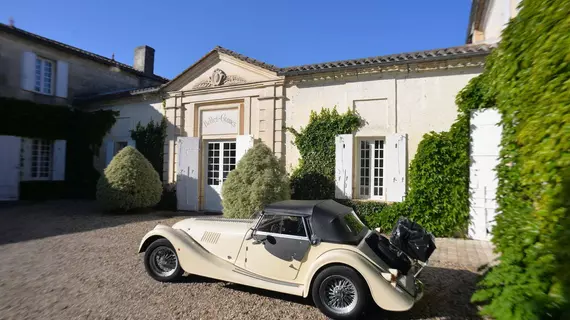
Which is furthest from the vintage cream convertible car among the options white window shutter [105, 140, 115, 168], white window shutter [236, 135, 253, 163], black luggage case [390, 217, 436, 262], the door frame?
white window shutter [105, 140, 115, 168]

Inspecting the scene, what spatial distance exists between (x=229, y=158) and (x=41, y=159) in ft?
27.3

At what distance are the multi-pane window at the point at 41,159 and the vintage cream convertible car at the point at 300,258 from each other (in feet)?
37.5

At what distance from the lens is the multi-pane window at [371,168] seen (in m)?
8.43

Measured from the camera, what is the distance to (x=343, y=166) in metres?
8.43

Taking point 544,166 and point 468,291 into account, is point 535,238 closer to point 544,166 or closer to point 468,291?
point 544,166

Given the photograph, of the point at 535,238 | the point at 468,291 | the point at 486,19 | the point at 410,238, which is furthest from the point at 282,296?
the point at 486,19

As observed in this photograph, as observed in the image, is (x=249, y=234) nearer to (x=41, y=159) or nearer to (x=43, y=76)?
(x=41, y=159)

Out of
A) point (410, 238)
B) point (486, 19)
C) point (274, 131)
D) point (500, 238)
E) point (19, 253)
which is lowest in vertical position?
point (19, 253)

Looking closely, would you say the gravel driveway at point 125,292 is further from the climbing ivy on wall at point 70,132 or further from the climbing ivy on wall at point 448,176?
the climbing ivy on wall at point 70,132

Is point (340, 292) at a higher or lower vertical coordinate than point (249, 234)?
lower

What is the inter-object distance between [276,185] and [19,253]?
5161mm

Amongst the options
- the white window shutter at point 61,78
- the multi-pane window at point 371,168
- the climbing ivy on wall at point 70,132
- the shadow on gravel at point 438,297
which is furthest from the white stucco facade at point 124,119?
the shadow on gravel at point 438,297

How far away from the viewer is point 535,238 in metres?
2.05

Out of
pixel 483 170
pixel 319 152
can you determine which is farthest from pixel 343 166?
pixel 483 170
